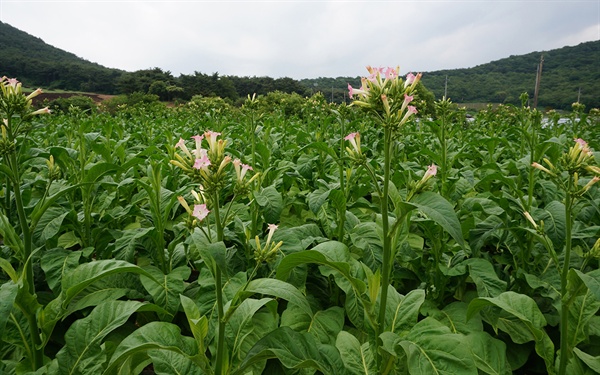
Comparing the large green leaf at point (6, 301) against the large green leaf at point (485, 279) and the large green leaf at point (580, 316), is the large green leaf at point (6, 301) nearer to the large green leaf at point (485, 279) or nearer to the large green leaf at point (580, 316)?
the large green leaf at point (485, 279)

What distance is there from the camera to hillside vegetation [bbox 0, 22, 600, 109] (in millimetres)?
41062

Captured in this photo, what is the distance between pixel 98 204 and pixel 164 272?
5.05 ft

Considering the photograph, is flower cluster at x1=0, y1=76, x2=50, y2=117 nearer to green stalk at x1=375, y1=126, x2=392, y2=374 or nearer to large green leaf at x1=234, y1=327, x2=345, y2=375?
large green leaf at x1=234, y1=327, x2=345, y2=375

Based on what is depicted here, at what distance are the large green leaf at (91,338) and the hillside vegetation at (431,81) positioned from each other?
32905mm

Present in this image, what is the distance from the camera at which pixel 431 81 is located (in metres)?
54.7

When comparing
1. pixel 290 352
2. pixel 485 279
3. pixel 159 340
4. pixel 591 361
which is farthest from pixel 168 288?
pixel 591 361

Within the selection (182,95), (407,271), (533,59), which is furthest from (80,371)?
(533,59)

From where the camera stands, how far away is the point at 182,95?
5084cm

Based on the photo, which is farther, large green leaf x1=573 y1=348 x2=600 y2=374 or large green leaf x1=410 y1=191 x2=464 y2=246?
large green leaf x1=573 y1=348 x2=600 y2=374

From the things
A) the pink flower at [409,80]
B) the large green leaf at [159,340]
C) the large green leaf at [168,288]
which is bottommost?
the large green leaf at [168,288]

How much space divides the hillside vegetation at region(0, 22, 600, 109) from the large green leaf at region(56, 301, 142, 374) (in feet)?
108

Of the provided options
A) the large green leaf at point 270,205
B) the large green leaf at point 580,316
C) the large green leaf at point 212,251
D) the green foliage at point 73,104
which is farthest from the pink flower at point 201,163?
the green foliage at point 73,104

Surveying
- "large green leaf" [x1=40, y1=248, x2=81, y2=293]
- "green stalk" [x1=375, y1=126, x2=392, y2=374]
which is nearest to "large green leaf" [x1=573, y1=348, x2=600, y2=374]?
"green stalk" [x1=375, y1=126, x2=392, y2=374]

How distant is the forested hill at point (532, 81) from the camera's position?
3734 centimetres
